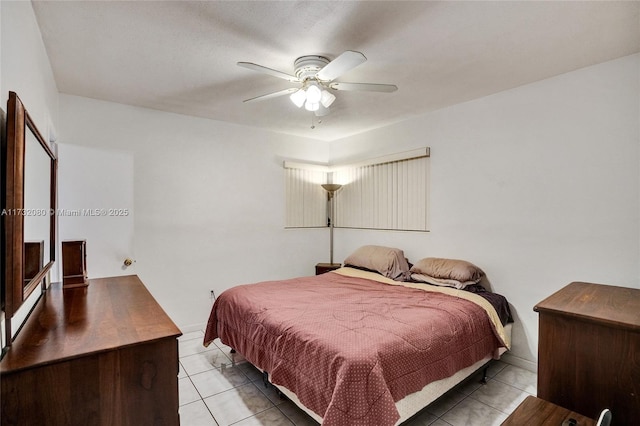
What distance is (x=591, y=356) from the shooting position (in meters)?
1.46

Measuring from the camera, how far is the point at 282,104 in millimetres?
3230

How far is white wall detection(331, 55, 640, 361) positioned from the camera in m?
2.28

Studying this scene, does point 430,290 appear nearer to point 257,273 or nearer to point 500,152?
point 500,152

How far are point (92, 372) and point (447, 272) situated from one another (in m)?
2.77

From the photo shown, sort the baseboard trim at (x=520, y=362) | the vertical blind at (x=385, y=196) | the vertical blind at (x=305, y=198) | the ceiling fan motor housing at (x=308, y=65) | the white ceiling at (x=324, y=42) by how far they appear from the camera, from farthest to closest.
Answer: the vertical blind at (x=305, y=198), the vertical blind at (x=385, y=196), the baseboard trim at (x=520, y=362), the ceiling fan motor housing at (x=308, y=65), the white ceiling at (x=324, y=42)

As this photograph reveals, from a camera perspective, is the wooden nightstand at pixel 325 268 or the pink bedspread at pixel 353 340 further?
the wooden nightstand at pixel 325 268

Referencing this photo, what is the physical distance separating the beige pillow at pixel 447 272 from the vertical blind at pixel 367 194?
0.49 meters

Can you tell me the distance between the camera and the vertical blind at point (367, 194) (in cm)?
365

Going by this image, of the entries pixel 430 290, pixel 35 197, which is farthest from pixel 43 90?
pixel 430 290

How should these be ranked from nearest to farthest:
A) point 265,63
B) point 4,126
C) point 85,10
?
point 4,126, point 85,10, point 265,63

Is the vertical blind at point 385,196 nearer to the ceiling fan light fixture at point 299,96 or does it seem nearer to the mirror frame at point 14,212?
the ceiling fan light fixture at point 299,96

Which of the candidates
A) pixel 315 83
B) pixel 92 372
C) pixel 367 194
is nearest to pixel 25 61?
pixel 92 372

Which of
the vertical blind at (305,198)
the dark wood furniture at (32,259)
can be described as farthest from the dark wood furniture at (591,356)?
the vertical blind at (305,198)

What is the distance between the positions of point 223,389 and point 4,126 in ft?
7.04
